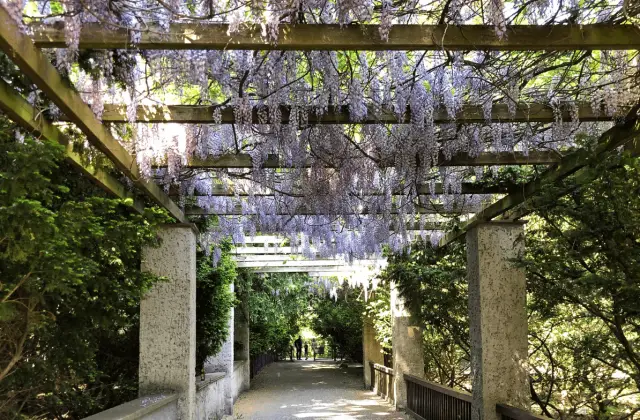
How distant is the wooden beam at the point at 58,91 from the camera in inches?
98.0

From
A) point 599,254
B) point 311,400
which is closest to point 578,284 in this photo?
point 599,254

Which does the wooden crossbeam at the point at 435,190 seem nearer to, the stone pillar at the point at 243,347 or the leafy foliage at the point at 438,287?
the leafy foliage at the point at 438,287

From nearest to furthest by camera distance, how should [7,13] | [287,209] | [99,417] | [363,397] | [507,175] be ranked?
[7,13], [99,417], [507,175], [287,209], [363,397]

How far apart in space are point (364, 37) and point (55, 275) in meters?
2.08

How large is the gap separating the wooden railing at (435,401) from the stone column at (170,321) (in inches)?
111

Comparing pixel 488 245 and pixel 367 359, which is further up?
pixel 488 245

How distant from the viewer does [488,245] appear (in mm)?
6129

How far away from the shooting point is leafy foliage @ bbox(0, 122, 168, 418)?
10.8 ft

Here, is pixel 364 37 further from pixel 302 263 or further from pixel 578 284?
pixel 302 263

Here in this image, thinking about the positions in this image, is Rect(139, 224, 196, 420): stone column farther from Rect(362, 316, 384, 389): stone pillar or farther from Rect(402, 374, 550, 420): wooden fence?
Rect(362, 316, 384, 389): stone pillar

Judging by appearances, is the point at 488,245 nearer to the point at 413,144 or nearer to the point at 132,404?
the point at 413,144

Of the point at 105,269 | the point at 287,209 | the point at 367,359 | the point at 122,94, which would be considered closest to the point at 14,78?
the point at 122,94

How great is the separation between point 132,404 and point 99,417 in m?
0.87

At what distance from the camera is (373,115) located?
169 inches
